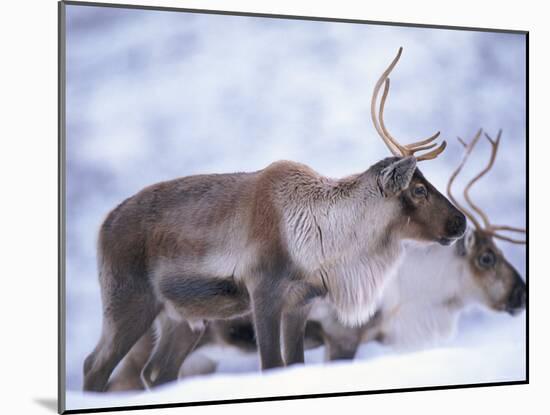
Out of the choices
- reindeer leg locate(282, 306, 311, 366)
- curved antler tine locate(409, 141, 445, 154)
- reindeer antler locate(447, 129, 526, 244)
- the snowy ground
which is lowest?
the snowy ground

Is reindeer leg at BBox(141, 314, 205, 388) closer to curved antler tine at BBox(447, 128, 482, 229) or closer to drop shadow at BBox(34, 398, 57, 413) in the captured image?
drop shadow at BBox(34, 398, 57, 413)

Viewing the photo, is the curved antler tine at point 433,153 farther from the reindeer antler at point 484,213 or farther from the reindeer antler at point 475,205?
the reindeer antler at point 484,213

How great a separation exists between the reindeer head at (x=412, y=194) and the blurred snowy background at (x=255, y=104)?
0.04 metres

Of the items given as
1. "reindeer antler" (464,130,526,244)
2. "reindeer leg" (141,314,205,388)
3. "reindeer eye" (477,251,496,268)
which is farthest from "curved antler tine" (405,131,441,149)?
"reindeer leg" (141,314,205,388)

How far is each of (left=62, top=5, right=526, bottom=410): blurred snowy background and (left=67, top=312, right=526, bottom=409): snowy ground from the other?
3 centimetres

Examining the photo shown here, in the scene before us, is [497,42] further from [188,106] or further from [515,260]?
[188,106]

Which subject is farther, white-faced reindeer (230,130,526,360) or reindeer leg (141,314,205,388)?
white-faced reindeer (230,130,526,360)

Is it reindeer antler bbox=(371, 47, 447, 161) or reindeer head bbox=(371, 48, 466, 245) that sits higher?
reindeer antler bbox=(371, 47, 447, 161)

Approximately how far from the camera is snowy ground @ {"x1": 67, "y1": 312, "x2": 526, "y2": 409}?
3963 millimetres

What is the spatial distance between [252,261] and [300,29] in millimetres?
1030

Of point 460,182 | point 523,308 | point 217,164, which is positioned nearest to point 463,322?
point 523,308

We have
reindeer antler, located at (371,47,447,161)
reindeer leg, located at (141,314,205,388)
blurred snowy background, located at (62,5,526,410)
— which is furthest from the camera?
reindeer antler, located at (371,47,447,161)

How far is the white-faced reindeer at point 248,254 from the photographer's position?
152 inches

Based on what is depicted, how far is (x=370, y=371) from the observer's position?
4.23 meters
